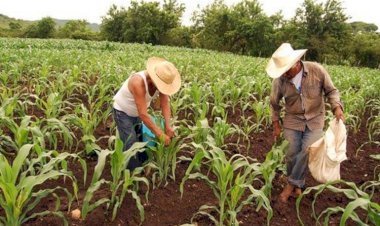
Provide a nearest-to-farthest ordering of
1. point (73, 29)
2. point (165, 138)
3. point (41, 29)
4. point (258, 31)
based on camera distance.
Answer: point (165, 138) → point (258, 31) → point (41, 29) → point (73, 29)

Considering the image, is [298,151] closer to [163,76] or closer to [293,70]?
[293,70]

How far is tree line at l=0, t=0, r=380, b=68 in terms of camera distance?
35.0 m

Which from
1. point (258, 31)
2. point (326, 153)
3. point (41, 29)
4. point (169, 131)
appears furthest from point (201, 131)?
point (41, 29)

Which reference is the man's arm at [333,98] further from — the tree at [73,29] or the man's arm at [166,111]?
the tree at [73,29]

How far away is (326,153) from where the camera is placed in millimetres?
3266

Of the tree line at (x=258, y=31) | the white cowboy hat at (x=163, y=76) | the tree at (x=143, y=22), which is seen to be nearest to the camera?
the white cowboy hat at (x=163, y=76)

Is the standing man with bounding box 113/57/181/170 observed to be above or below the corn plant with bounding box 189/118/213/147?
above

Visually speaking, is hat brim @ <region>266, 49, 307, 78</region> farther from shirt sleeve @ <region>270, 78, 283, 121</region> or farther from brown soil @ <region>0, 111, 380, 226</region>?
brown soil @ <region>0, 111, 380, 226</region>

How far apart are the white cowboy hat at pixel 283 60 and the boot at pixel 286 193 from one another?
106 centimetres

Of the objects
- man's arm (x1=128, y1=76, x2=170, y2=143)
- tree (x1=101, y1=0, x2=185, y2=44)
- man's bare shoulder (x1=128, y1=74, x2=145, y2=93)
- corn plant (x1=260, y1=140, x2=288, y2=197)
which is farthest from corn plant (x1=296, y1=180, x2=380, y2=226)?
tree (x1=101, y1=0, x2=185, y2=44)

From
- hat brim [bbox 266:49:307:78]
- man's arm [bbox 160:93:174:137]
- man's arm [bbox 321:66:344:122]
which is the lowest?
man's arm [bbox 160:93:174:137]

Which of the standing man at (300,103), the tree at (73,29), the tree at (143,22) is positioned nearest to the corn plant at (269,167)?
the standing man at (300,103)

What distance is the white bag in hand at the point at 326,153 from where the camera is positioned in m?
3.29

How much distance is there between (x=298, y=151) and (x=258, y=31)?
32898mm
